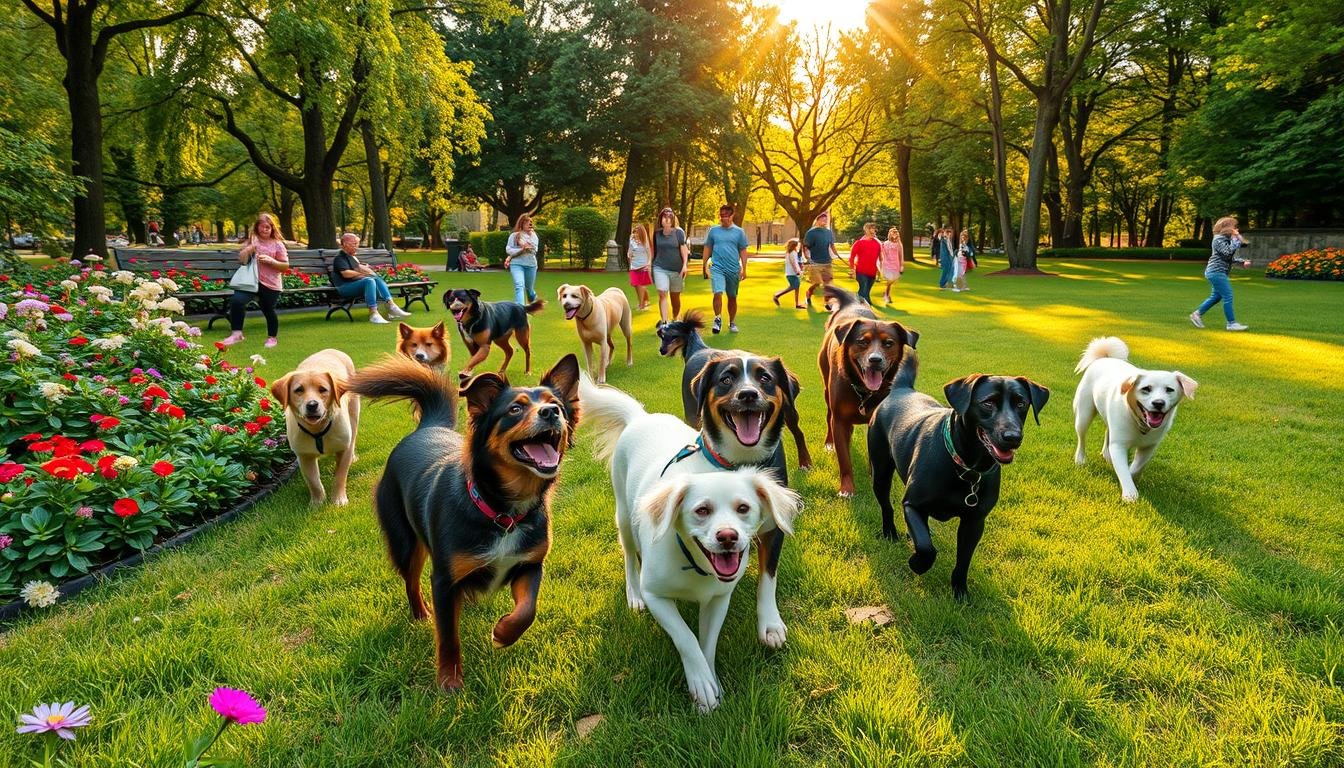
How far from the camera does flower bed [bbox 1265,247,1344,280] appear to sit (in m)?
21.7

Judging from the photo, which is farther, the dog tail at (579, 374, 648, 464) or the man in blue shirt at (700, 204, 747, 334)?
the man in blue shirt at (700, 204, 747, 334)

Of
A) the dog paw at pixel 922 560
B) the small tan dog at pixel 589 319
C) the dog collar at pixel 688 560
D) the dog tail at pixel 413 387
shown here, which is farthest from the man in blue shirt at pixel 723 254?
the dog collar at pixel 688 560

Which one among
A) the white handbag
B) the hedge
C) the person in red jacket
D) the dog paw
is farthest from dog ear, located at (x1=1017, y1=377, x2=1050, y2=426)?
the hedge

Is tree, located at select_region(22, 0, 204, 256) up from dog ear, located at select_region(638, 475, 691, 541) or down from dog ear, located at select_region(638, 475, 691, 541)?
up

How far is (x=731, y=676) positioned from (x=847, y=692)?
0.50 meters

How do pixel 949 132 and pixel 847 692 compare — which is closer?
pixel 847 692

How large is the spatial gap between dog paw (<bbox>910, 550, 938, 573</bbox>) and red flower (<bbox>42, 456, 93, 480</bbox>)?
4.72 m

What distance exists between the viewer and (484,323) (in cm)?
898

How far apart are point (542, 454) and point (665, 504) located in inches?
23.3

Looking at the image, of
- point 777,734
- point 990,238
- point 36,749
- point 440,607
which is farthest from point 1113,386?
point 990,238

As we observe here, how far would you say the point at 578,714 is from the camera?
2.58 m

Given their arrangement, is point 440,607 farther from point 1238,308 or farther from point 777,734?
point 1238,308

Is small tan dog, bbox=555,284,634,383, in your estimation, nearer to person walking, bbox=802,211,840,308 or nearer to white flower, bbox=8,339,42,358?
white flower, bbox=8,339,42,358

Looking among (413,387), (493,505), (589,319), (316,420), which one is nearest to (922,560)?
(493,505)
